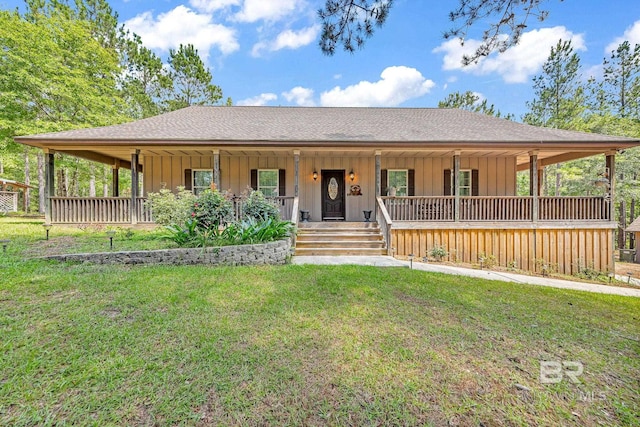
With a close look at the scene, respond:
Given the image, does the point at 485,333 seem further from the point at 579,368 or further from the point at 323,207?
the point at 323,207

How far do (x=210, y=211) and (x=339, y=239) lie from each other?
3.49 metres

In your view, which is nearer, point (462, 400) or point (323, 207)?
point (462, 400)

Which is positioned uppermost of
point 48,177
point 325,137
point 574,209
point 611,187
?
point 325,137

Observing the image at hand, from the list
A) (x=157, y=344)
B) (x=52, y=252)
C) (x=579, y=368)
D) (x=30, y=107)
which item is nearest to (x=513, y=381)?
(x=579, y=368)

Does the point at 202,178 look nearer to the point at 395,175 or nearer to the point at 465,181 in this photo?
the point at 395,175

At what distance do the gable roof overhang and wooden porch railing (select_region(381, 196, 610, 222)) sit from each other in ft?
4.97

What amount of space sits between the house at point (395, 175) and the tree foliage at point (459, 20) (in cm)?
426

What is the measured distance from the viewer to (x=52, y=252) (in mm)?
5785

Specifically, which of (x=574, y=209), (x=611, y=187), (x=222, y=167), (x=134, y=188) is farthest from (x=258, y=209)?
(x=611, y=187)

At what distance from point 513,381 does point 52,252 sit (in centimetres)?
777

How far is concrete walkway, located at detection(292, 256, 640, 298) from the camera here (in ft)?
17.7

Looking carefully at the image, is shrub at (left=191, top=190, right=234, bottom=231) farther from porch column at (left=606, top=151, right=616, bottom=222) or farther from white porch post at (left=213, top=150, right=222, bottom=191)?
porch column at (left=606, top=151, right=616, bottom=222)

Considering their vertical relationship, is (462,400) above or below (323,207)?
below

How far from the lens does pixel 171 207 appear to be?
7980 mm
